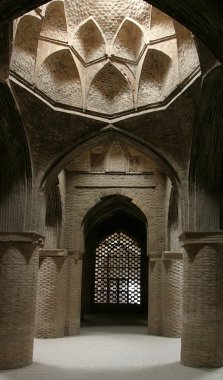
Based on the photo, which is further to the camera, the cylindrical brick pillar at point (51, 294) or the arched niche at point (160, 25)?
the cylindrical brick pillar at point (51, 294)

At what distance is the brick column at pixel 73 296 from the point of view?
14875mm

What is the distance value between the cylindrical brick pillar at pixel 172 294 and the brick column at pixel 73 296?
112 inches

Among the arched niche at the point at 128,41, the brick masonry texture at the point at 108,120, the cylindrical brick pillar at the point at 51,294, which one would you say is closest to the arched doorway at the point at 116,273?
the cylindrical brick pillar at the point at 51,294

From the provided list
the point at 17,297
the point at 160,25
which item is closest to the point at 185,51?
A: the point at 160,25

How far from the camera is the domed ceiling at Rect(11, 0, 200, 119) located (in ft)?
31.3

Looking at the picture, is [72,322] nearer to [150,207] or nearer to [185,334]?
[150,207]

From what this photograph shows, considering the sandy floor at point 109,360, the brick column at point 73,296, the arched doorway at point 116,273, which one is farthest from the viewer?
the arched doorway at point 116,273

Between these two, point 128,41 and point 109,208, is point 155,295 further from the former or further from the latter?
point 128,41

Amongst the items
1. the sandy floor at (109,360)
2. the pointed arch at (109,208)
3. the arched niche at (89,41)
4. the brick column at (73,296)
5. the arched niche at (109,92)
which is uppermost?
the arched niche at (89,41)

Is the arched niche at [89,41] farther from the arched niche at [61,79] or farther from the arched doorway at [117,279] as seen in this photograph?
the arched doorway at [117,279]

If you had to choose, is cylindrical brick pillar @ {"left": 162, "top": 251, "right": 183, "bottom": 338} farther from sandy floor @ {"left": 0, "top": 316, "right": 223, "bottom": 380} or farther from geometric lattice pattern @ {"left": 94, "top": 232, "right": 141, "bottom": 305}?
geometric lattice pattern @ {"left": 94, "top": 232, "right": 141, "bottom": 305}

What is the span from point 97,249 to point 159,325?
8.64m

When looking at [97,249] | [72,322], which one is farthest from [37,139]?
[97,249]

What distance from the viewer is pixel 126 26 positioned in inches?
416
